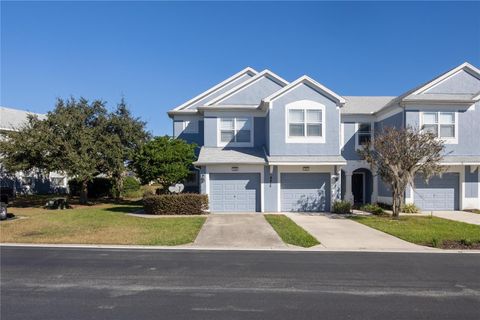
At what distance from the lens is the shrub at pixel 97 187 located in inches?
1335

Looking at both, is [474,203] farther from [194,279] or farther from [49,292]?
[49,292]

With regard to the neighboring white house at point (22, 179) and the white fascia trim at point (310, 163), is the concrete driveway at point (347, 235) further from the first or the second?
the neighboring white house at point (22, 179)

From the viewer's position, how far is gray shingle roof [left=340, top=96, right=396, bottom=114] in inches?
944

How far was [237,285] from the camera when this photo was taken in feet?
23.3

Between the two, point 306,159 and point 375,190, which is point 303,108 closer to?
point 306,159

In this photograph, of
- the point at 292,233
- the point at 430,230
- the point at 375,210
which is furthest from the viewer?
the point at 375,210

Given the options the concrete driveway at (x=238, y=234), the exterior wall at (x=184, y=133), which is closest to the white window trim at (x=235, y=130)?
the exterior wall at (x=184, y=133)

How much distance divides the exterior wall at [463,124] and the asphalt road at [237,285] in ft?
40.0

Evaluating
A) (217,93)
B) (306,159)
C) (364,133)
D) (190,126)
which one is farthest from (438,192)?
(190,126)

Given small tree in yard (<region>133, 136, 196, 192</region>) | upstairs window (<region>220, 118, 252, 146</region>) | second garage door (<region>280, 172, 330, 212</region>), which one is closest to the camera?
small tree in yard (<region>133, 136, 196, 192</region>)

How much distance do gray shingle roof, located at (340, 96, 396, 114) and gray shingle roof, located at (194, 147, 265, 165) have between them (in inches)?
266

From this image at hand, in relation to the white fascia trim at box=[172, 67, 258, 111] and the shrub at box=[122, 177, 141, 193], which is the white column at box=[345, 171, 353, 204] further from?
the shrub at box=[122, 177, 141, 193]

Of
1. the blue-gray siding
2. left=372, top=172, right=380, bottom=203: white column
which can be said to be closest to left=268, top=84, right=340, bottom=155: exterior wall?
left=372, top=172, right=380, bottom=203: white column

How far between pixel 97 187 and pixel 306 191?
848 inches
